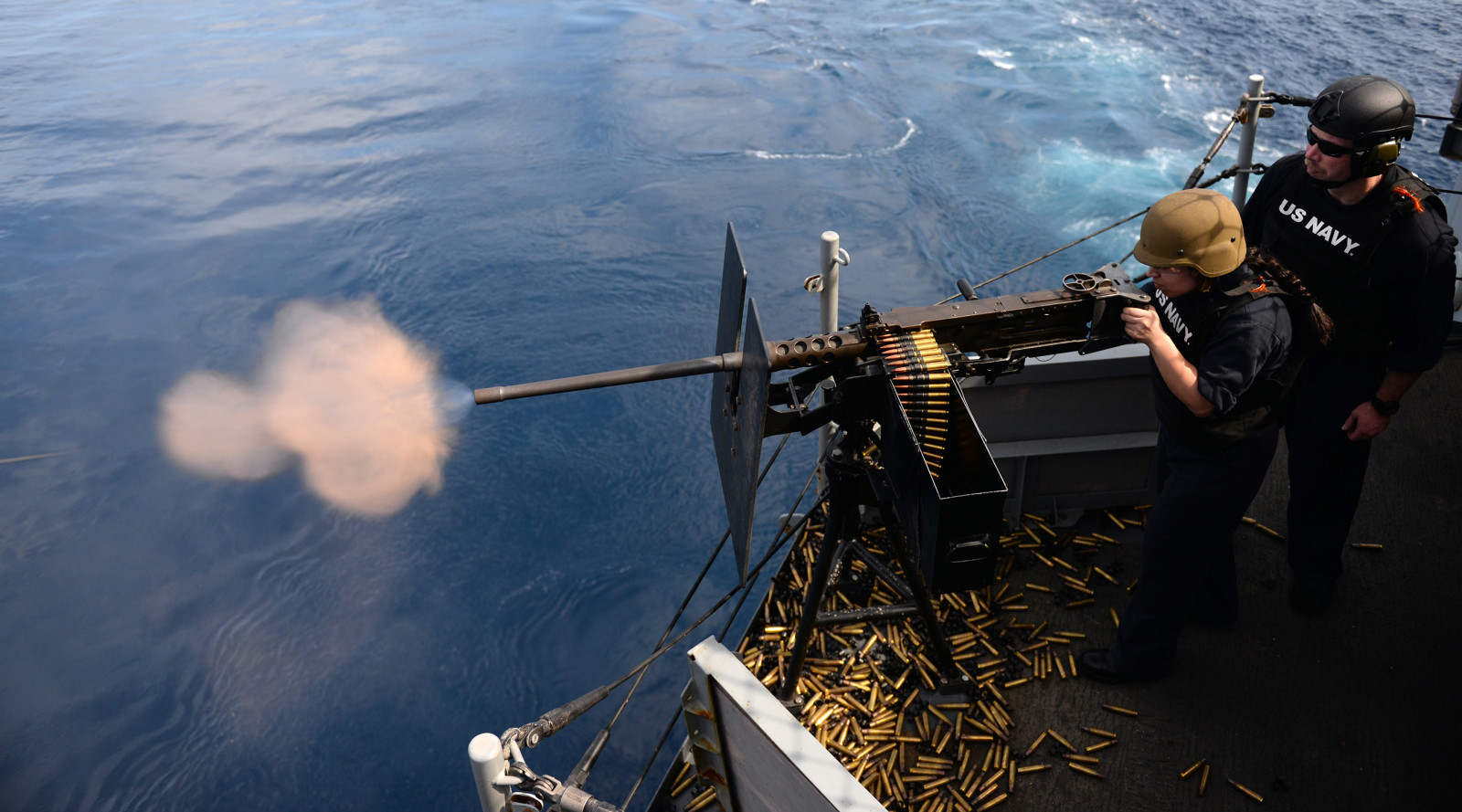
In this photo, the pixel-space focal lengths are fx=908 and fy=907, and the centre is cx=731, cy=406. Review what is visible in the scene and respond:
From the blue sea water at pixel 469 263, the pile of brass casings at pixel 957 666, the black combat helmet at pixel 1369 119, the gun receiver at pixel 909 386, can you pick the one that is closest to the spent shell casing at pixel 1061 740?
the pile of brass casings at pixel 957 666

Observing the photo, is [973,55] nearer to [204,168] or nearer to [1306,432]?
[204,168]

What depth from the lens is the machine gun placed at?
337 cm

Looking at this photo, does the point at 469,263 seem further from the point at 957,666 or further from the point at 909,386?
the point at 909,386

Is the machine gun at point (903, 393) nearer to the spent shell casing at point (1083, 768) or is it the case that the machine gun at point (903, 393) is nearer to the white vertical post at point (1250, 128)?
the spent shell casing at point (1083, 768)

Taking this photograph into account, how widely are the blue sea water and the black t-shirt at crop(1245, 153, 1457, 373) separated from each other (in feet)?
26.7

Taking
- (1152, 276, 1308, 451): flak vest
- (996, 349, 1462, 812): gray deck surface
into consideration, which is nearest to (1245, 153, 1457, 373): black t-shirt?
(1152, 276, 1308, 451): flak vest

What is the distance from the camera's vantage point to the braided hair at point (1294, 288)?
4.03 metres

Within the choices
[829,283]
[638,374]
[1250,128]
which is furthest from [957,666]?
[1250,128]

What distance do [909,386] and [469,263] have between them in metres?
16.1

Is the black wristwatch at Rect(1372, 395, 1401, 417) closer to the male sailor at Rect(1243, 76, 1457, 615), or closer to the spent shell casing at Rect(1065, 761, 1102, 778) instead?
the male sailor at Rect(1243, 76, 1457, 615)

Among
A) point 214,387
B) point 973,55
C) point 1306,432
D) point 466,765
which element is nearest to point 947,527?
point 1306,432

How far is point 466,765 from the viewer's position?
9.77 m

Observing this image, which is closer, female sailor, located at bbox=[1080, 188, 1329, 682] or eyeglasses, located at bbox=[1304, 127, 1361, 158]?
female sailor, located at bbox=[1080, 188, 1329, 682]

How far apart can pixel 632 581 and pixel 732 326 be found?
9.29 meters
